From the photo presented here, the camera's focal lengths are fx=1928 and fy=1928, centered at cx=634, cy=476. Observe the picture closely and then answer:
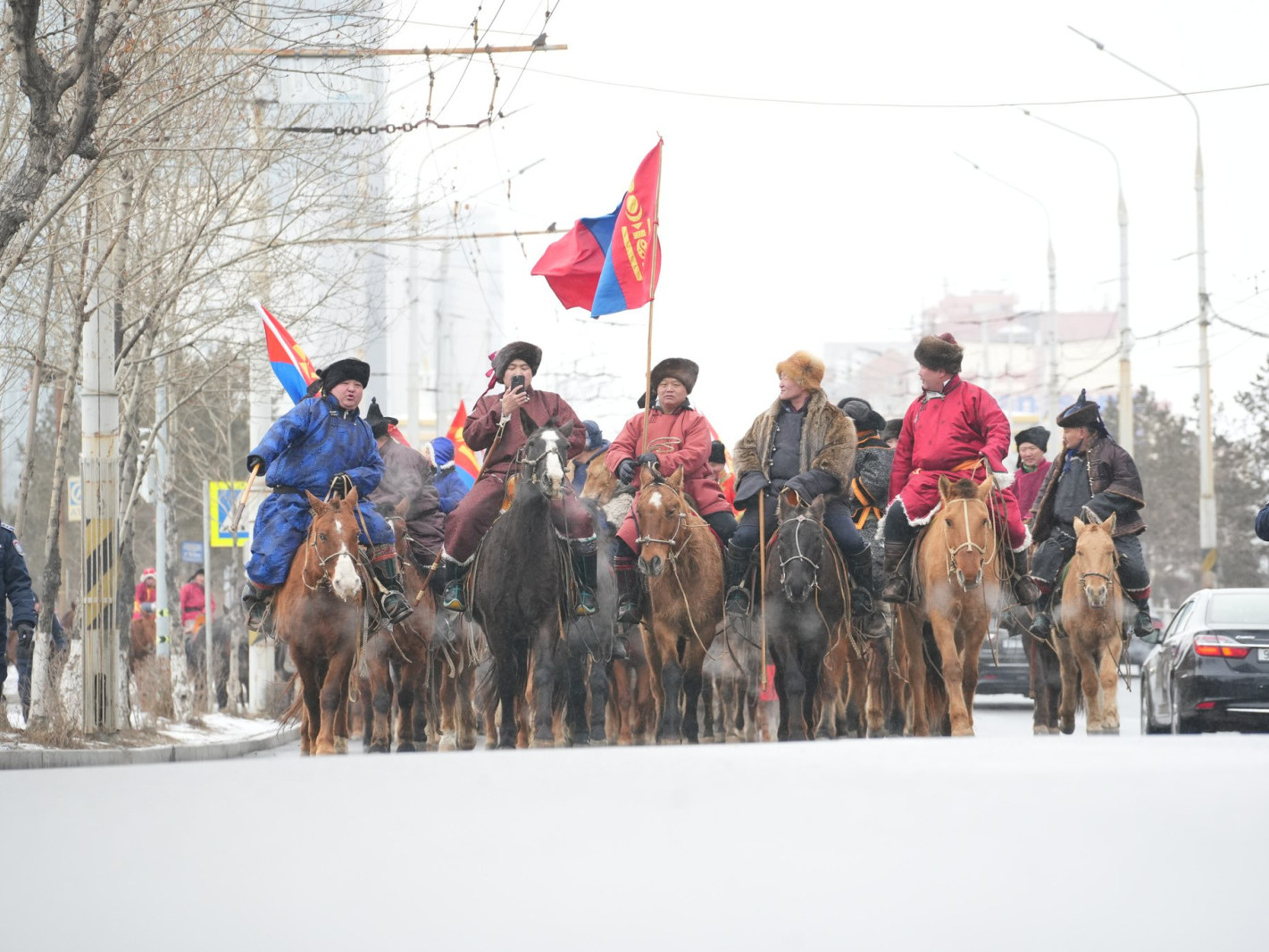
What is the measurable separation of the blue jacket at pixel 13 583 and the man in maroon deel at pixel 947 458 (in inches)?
298

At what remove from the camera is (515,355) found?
14109 millimetres

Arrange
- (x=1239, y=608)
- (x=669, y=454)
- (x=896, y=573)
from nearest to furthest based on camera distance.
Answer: (x=896, y=573), (x=669, y=454), (x=1239, y=608)

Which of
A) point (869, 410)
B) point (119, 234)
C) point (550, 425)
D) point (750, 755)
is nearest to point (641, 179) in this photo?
point (869, 410)

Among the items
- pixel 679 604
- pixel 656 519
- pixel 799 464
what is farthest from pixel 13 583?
pixel 799 464

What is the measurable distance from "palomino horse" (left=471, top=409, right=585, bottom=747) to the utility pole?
5861mm

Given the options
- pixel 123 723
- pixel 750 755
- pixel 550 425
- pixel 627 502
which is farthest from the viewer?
pixel 123 723

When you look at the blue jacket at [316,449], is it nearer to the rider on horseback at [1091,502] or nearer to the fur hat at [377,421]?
the fur hat at [377,421]

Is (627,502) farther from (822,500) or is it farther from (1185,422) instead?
(1185,422)

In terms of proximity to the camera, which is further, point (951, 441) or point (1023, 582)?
point (951, 441)

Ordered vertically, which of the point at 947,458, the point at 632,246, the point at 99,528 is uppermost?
the point at 632,246

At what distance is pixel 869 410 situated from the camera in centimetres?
1708

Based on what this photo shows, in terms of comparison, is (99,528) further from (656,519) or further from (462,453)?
(462,453)

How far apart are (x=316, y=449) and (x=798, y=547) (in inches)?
132

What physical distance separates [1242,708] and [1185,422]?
221 feet
